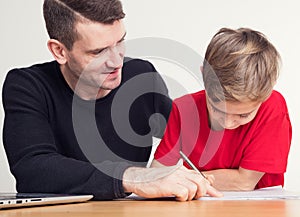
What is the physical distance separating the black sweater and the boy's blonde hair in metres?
0.29

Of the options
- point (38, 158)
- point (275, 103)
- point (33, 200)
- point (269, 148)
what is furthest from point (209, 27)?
point (33, 200)

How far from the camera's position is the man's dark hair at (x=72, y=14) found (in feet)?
5.16

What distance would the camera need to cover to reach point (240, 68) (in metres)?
1.47

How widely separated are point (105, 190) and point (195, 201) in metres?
0.19

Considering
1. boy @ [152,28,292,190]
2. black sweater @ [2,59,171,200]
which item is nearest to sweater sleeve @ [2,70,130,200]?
black sweater @ [2,59,171,200]

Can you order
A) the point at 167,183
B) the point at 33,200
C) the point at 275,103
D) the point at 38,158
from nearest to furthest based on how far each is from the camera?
the point at 33,200 < the point at 167,183 < the point at 38,158 < the point at 275,103

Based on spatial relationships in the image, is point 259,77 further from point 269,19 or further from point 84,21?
point 269,19

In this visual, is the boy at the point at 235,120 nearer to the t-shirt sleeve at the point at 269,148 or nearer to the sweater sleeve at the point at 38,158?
the t-shirt sleeve at the point at 269,148

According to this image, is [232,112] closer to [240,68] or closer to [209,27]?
[240,68]

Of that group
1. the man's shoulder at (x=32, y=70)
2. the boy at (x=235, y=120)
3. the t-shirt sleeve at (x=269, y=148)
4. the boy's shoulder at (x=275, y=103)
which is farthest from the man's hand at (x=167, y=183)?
the man's shoulder at (x=32, y=70)

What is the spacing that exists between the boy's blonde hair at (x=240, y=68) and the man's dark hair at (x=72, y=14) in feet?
0.96

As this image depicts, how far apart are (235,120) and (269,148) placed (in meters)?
0.14

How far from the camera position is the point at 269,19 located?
2.59 meters

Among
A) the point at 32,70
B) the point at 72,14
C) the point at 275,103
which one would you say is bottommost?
the point at 275,103
